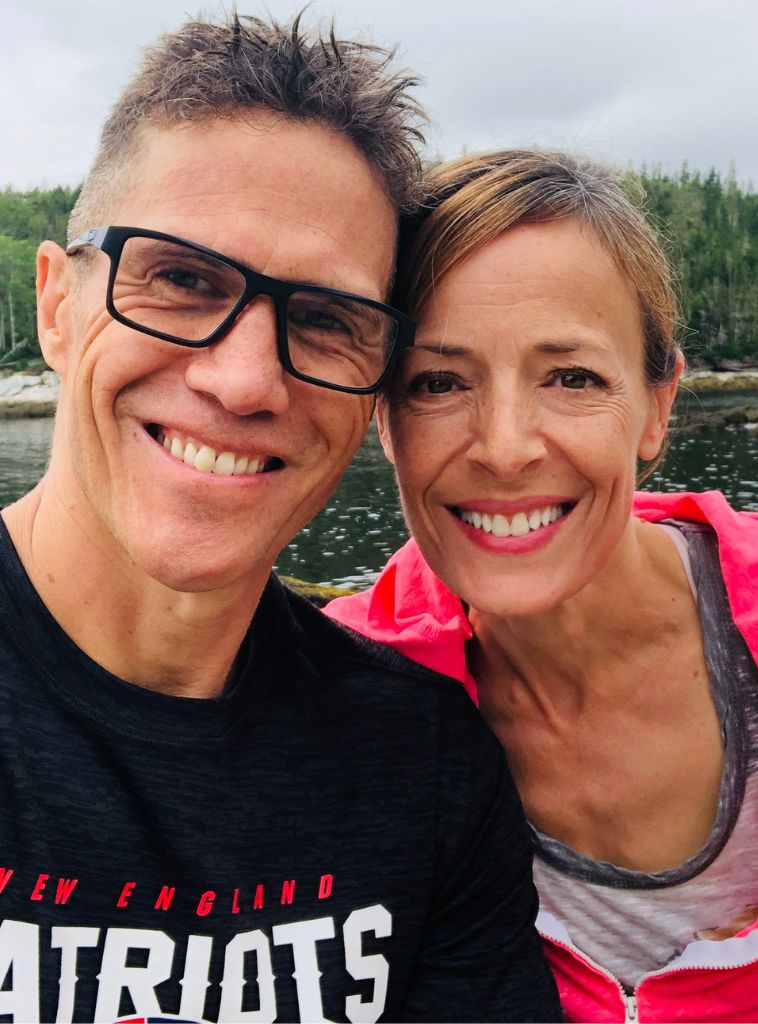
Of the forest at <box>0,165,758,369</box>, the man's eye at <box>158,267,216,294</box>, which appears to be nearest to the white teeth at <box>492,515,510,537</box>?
the man's eye at <box>158,267,216,294</box>

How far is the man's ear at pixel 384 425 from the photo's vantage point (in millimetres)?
2980

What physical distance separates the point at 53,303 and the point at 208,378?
2.33 feet

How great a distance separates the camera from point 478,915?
2.53 meters

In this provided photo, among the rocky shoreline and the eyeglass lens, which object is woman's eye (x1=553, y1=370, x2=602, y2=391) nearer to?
the eyeglass lens

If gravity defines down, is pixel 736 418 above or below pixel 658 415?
below

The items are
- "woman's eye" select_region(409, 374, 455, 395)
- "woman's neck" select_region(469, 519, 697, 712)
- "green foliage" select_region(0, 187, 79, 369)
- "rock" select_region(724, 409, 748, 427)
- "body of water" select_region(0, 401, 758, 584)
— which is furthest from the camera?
"green foliage" select_region(0, 187, 79, 369)

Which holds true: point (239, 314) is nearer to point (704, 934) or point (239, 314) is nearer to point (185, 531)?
point (185, 531)

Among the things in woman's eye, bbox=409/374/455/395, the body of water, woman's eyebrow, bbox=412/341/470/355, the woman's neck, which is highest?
woman's eyebrow, bbox=412/341/470/355

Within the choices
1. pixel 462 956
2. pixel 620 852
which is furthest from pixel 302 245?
pixel 620 852

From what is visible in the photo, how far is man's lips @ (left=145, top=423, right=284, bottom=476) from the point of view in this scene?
2.22 m

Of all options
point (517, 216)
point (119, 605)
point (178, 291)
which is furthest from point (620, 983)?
point (178, 291)

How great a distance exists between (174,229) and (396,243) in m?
0.74

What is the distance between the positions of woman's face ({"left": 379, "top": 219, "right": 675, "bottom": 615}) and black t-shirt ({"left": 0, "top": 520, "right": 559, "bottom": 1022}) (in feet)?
1.79

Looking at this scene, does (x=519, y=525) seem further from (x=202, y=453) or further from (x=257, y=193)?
(x=257, y=193)
